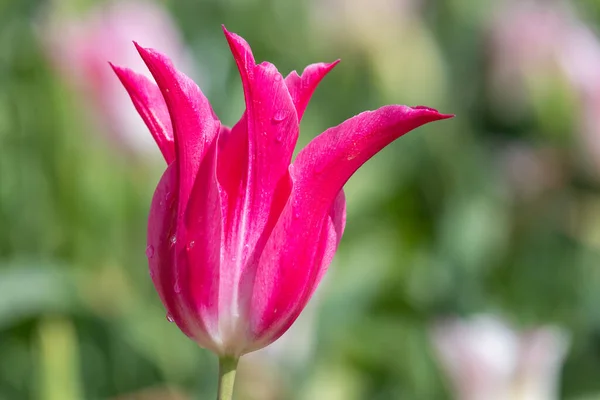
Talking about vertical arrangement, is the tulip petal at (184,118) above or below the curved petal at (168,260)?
above

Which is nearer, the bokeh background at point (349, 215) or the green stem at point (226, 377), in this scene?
the green stem at point (226, 377)

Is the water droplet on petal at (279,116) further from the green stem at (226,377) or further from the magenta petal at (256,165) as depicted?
the green stem at (226,377)

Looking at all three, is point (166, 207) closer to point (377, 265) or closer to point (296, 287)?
point (296, 287)

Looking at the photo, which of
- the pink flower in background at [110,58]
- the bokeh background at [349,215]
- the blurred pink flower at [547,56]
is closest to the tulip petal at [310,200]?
the bokeh background at [349,215]

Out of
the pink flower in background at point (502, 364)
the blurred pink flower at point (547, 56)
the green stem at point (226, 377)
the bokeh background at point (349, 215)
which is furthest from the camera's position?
the blurred pink flower at point (547, 56)

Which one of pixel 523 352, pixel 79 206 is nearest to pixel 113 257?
pixel 79 206

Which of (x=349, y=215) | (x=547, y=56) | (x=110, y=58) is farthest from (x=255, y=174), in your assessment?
(x=547, y=56)

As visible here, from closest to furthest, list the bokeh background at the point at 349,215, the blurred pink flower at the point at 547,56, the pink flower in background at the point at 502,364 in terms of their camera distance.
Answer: the pink flower in background at the point at 502,364, the bokeh background at the point at 349,215, the blurred pink flower at the point at 547,56
